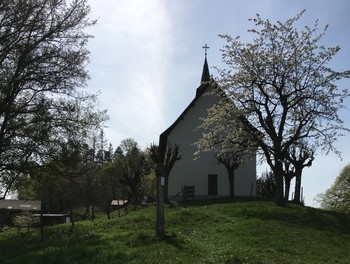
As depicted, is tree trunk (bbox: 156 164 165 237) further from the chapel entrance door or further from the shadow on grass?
the chapel entrance door

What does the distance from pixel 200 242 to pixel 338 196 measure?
28216 mm

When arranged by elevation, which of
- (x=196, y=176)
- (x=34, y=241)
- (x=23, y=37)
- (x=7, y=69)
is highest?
(x=23, y=37)

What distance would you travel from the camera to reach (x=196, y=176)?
133 feet

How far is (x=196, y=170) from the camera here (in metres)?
A: 40.7

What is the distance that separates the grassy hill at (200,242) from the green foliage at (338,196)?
1615 cm

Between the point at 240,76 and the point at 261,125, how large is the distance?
132 inches

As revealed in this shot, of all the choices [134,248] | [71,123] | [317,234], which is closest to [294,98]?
[317,234]

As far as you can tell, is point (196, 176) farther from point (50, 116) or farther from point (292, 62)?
point (50, 116)

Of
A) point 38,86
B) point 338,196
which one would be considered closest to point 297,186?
point 338,196

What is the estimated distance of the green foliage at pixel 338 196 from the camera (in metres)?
38.5

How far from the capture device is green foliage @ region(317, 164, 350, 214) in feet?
126

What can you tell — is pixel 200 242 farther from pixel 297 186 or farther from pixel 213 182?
pixel 213 182

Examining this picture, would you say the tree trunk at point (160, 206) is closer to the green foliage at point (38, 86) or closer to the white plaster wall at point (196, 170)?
the green foliage at point (38, 86)

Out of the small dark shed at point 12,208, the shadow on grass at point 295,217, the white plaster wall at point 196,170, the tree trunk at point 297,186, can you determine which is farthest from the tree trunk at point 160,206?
the small dark shed at point 12,208
